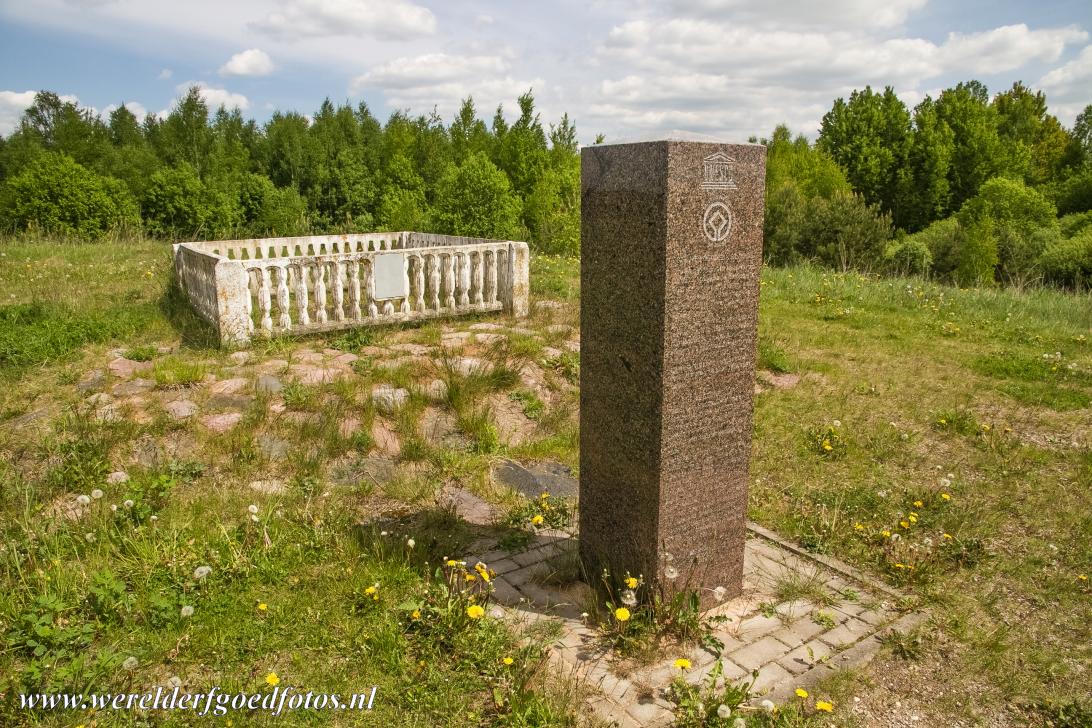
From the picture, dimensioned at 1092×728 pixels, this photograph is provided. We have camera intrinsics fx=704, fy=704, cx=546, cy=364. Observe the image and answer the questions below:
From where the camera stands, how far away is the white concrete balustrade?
7501 mm

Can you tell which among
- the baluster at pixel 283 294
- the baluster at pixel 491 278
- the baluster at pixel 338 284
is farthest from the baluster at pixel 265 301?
the baluster at pixel 491 278

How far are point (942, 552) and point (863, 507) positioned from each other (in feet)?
2.10

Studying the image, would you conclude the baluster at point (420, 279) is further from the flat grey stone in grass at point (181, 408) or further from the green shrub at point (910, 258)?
the green shrub at point (910, 258)

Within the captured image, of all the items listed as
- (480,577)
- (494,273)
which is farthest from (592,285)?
(494,273)

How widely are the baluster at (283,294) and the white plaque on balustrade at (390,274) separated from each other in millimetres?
1048

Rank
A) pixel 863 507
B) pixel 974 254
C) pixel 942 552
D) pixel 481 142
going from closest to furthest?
pixel 942 552 < pixel 863 507 < pixel 974 254 < pixel 481 142

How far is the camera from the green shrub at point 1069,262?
26.2m

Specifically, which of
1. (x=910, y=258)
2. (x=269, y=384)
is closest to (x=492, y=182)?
(x=269, y=384)

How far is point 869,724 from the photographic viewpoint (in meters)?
2.94

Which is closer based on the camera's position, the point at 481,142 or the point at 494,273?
the point at 494,273

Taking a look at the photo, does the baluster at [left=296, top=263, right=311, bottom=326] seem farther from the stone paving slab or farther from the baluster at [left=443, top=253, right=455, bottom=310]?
the stone paving slab

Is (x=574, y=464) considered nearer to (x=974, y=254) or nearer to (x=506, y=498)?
(x=506, y=498)

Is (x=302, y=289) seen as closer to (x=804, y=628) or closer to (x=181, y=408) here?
(x=181, y=408)

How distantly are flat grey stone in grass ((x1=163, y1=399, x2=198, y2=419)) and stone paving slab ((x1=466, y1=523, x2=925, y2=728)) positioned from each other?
3.06 m
